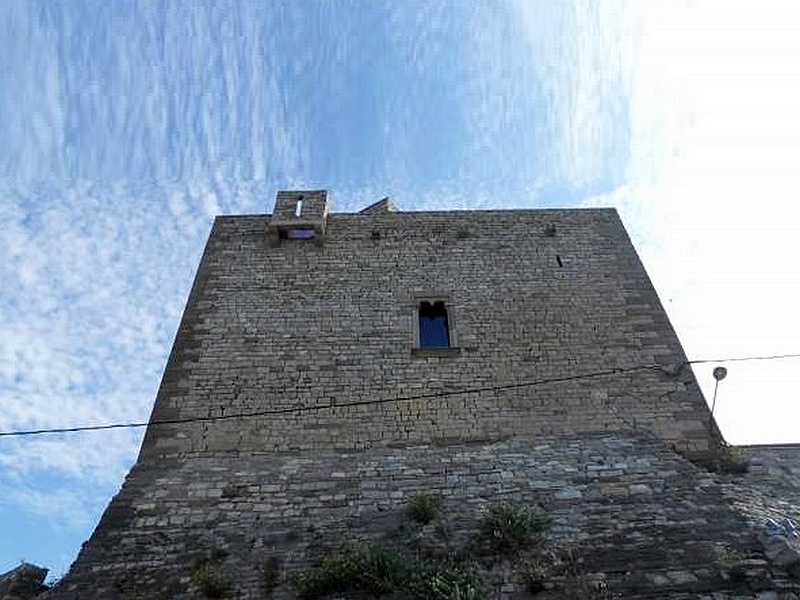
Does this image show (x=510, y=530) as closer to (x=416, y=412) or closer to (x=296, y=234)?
(x=416, y=412)

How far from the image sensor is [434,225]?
1346cm

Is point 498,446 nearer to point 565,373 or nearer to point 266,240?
point 565,373

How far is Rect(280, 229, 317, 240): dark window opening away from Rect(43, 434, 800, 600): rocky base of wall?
465 centimetres

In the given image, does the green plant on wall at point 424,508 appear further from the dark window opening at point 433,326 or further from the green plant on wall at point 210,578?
the dark window opening at point 433,326

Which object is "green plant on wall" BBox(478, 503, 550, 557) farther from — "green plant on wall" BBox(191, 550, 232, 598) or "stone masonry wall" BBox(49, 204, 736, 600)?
"green plant on wall" BBox(191, 550, 232, 598)

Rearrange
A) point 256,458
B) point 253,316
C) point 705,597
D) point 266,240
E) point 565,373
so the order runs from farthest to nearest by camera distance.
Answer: point 266,240, point 253,316, point 565,373, point 256,458, point 705,597

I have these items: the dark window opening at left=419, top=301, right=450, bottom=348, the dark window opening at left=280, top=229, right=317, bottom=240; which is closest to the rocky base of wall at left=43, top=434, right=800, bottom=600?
the dark window opening at left=419, top=301, right=450, bottom=348

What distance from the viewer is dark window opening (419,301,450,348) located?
1159cm

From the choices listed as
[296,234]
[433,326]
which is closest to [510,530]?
[433,326]

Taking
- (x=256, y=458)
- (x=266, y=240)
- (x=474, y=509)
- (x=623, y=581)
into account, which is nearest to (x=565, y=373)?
(x=474, y=509)

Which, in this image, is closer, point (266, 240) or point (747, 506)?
point (747, 506)

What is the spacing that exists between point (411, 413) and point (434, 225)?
4.29 m

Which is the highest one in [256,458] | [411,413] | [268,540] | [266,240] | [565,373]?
[266,240]

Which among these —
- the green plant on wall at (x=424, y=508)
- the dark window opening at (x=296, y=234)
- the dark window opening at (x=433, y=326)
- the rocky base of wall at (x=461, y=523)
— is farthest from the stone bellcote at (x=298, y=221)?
the green plant on wall at (x=424, y=508)
